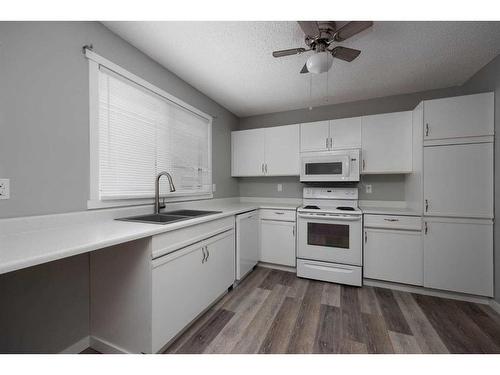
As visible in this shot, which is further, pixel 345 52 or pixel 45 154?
pixel 345 52

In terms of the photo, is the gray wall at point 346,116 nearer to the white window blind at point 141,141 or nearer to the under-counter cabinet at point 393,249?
the under-counter cabinet at point 393,249

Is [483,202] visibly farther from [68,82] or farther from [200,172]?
[68,82]

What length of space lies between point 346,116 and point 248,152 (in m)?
1.57

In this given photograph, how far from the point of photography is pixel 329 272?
250 centimetres

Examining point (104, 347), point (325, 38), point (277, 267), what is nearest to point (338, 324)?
point (277, 267)

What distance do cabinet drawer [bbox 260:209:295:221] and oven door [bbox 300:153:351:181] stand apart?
0.55 meters

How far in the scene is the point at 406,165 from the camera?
2555mm

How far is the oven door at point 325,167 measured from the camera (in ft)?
8.91

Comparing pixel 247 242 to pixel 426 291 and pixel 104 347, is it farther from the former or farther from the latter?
pixel 426 291

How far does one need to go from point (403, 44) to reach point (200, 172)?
2427mm

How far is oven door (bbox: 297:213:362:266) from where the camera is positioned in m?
2.43

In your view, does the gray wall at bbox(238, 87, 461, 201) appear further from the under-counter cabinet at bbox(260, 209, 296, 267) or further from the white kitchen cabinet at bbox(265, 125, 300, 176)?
the under-counter cabinet at bbox(260, 209, 296, 267)

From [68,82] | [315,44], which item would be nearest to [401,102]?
[315,44]

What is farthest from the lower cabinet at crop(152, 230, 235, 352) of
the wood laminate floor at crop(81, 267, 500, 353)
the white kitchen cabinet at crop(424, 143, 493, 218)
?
the white kitchen cabinet at crop(424, 143, 493, 218)
